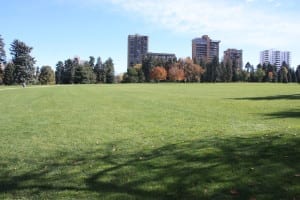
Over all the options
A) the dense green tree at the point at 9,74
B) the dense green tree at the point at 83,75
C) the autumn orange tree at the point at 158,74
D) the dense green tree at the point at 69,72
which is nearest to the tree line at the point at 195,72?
the autumn orange tree at the point at 158,74

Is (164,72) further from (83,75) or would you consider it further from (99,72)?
(83,75)

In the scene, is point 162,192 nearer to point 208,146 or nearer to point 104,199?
point 104,199

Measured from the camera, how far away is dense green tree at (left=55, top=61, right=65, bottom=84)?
546 feet

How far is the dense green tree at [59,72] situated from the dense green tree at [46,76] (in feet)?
19.3

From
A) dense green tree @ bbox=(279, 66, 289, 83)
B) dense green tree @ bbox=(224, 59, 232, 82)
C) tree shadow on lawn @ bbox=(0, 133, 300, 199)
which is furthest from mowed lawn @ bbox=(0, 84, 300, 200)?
dense green tree @ bbox=(279, 66, 289, 83)

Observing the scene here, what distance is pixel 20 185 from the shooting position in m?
8.17

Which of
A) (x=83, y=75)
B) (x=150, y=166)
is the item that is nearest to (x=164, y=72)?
(x=83, y=75)

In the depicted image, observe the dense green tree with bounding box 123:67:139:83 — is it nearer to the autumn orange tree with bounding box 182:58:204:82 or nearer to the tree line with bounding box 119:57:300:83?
the tree line with bounding box 119:57:300:83

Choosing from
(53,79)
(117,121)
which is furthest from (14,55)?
(117,121)

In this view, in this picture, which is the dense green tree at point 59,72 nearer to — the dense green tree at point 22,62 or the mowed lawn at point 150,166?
the dense green tree at point 22,62

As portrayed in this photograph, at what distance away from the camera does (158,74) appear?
172 metres

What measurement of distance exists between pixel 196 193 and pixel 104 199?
157cm

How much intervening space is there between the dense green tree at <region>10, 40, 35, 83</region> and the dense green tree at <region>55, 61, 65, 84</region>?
44545 mm

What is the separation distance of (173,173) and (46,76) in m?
156
